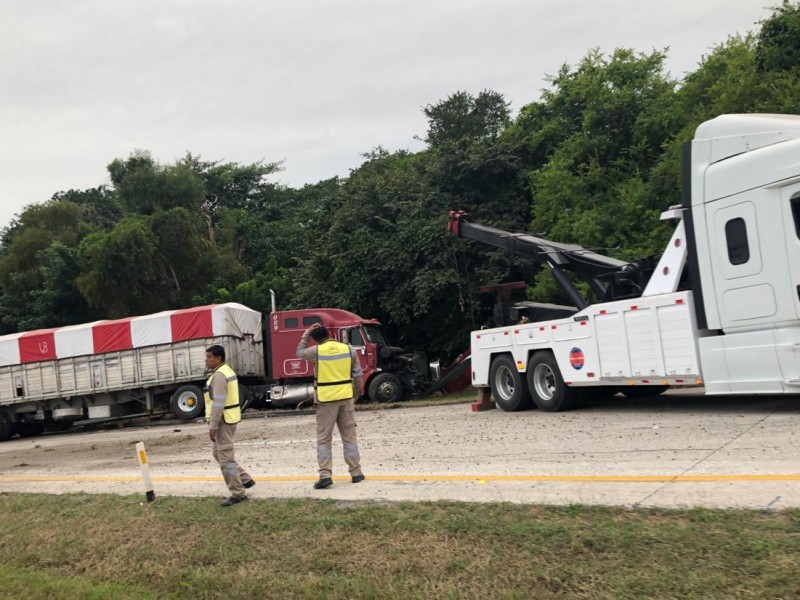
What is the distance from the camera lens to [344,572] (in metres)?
5.14

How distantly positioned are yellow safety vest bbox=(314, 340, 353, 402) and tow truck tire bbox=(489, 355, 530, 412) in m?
6.64

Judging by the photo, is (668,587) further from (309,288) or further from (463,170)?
(309,288)

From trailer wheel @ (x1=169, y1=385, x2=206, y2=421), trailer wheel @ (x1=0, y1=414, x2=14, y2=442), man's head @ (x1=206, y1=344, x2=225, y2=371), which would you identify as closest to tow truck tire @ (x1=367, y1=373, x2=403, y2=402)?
trailer wheel @ (x1=169, y1=385, x2=206, y2=421)

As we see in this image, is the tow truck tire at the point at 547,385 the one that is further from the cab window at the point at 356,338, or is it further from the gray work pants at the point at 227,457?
the cab window at the point at 356,338

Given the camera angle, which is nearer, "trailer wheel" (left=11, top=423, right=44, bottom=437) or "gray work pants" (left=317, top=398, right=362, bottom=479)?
"gray work pants" (left=317, top=398, right=362, bottom=479)

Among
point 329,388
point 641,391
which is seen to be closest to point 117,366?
point 641,391

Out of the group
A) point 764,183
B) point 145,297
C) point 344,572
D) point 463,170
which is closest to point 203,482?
point 344,572

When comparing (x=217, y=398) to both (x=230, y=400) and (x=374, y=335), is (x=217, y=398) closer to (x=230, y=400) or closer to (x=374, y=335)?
(x=230, y=400)

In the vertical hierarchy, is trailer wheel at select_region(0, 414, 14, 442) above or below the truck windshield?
below

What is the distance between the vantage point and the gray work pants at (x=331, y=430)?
7.41 meters

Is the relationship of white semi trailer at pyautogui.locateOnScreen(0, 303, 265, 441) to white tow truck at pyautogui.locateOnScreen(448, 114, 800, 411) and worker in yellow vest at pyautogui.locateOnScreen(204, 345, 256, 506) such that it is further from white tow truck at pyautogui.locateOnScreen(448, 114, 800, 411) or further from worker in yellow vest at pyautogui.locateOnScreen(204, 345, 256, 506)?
worker in yellow vest at pyautogui.locateOnScreen(204, 345, 256, 506)

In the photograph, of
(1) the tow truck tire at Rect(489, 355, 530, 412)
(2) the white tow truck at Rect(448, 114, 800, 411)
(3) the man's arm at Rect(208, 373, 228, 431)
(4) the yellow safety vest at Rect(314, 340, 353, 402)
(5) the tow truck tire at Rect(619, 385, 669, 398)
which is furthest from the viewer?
(1) the tow truck tire at Rect(489, 355, 530, 412)

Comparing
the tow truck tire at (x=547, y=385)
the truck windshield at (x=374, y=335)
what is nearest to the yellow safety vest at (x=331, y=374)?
the tow truck tire at (x=547, y=385)

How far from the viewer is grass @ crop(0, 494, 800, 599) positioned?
421 cm
